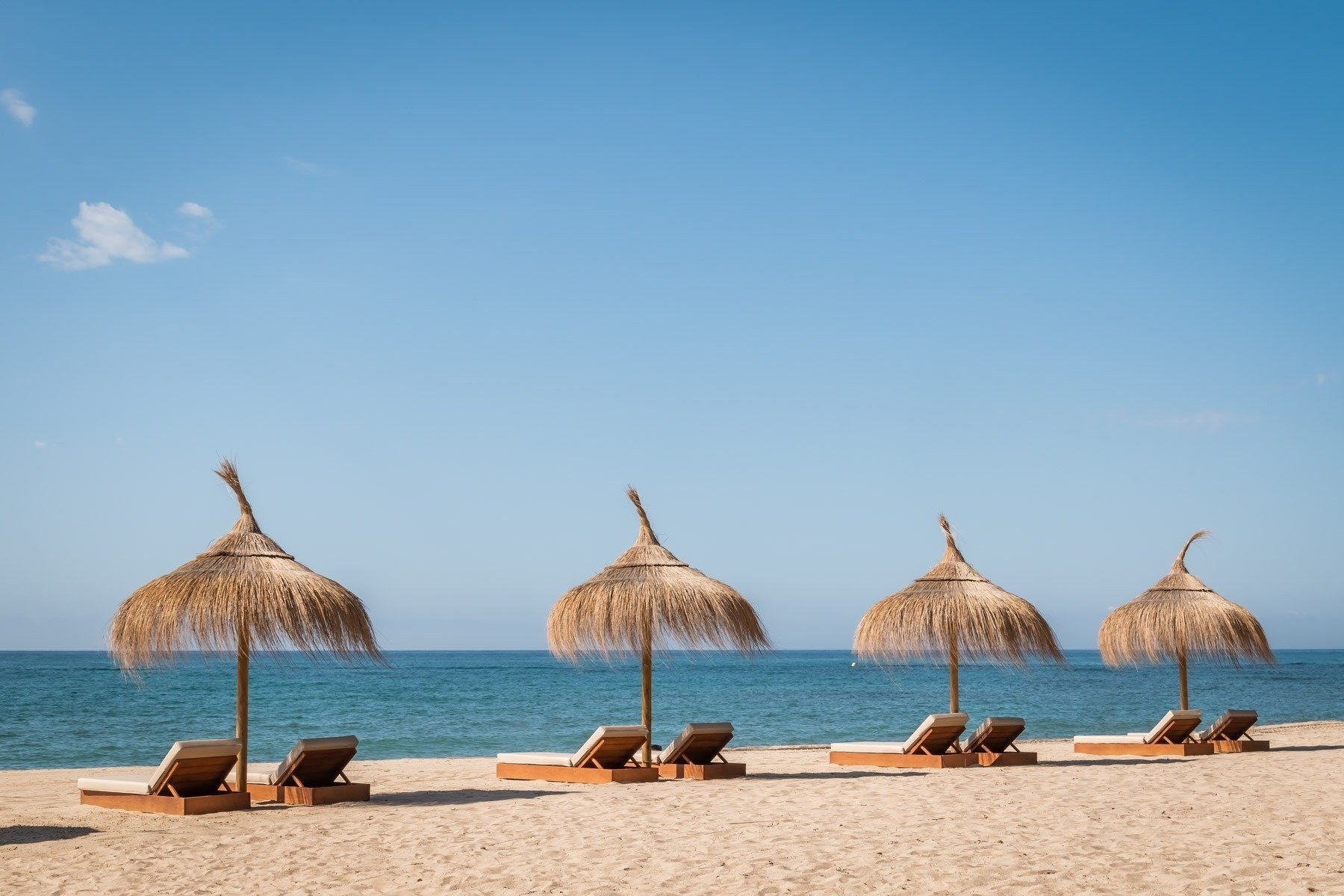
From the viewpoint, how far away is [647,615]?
432 inches

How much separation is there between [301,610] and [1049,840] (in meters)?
4.95

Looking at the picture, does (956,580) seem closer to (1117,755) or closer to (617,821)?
(1117,755)

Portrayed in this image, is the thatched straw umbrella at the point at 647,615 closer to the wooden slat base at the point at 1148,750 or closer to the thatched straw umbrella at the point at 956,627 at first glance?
the thatched straw umbrella at the point at 956,627

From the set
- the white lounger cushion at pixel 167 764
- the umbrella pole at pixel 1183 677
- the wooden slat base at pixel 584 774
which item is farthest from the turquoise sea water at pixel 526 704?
the umbrella pole at pixel 1183 677

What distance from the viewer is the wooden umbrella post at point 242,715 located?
8523 mm

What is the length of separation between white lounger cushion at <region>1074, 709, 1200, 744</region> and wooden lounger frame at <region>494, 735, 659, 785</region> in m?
5.33

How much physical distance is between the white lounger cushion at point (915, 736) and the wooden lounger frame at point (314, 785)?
4.74 m

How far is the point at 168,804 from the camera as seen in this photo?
321 inches

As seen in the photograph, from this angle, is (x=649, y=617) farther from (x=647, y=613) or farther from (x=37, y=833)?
(x=37, y=833)

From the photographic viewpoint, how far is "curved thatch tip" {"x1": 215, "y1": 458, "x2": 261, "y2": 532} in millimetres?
9344

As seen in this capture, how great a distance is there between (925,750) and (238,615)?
6216mm

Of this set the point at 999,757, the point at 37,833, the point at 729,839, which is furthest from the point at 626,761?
the point at 37,833

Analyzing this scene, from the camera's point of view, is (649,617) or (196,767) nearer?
(196,767)

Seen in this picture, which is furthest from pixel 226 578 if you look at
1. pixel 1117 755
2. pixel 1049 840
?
pixel 1117 755
